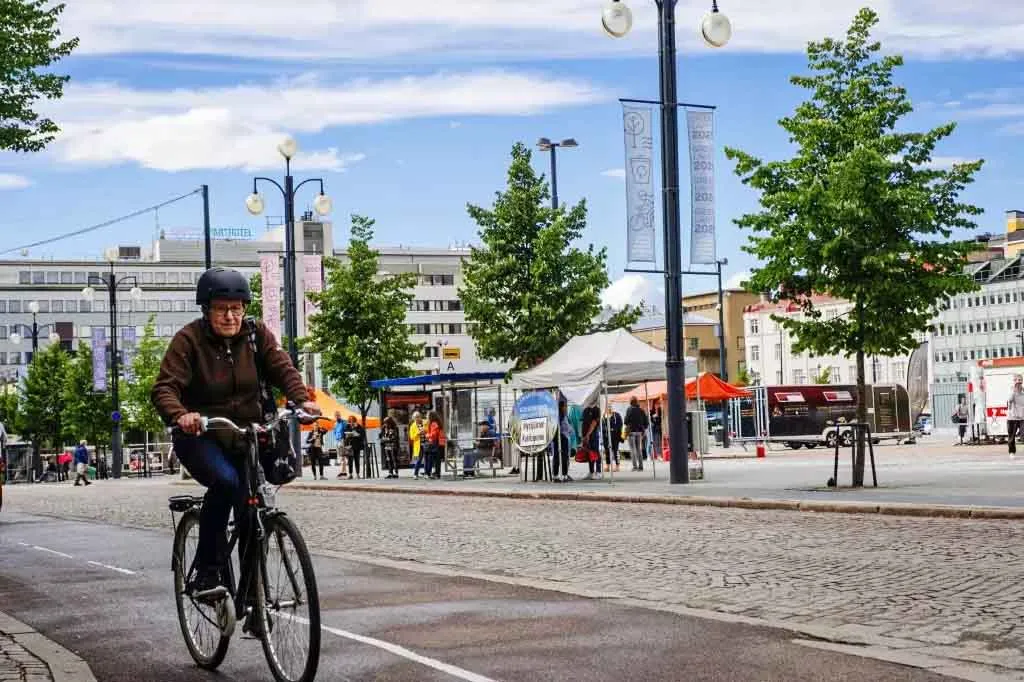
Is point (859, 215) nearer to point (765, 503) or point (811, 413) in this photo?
point (765, 503)

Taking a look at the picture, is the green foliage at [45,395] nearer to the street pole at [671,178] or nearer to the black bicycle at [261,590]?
the street pole at [671,178]

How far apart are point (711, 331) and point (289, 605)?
163 m

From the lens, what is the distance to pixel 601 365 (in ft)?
103

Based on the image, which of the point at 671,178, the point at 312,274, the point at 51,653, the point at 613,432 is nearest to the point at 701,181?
the point at 671,178

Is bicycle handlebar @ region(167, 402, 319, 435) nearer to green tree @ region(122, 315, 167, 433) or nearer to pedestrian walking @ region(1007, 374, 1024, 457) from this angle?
pedestrian walking @ region(1007, 374, 1024, 457)

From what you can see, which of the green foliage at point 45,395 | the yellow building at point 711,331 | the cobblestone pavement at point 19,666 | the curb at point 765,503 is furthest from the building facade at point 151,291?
the cobblestone pavement at point 19,666

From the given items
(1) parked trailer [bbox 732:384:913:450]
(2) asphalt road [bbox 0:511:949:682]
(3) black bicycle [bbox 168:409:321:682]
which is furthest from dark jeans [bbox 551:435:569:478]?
(1) parked trailer [bbox 732:384:913:450]

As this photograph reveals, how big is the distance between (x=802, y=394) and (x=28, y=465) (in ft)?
114

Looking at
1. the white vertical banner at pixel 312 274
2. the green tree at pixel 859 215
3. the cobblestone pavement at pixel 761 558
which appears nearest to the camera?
the cobblestone pavement at pixel 761 558

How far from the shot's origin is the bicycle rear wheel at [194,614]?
8.00m

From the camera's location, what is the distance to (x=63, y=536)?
69.4 feet

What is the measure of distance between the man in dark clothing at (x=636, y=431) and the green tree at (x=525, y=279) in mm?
5769

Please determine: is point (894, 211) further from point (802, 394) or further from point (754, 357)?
point (754, 357)

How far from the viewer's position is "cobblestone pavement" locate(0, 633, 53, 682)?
25.7 feet
